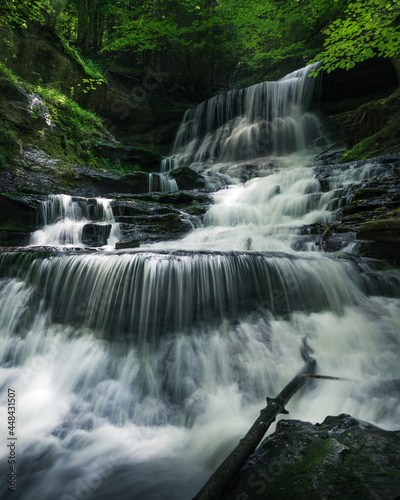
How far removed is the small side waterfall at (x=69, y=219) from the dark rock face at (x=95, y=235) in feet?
0.28

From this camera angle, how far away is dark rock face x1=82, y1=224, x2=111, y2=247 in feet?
23.2

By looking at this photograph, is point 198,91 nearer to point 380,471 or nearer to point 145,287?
point 145,287

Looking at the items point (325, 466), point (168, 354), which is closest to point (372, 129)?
point (168, 354)

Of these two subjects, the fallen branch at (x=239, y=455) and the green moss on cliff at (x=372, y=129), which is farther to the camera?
the green moss on cliff at (x=372, y=129)

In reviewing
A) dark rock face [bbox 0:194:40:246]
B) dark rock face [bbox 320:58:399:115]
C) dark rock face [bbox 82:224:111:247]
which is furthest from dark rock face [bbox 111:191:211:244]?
dark rock face [bbox 320:58:399:115]

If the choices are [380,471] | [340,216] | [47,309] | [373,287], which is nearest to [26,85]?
[47,309]

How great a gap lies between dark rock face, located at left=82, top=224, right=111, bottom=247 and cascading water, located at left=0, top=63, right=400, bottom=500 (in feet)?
7.71

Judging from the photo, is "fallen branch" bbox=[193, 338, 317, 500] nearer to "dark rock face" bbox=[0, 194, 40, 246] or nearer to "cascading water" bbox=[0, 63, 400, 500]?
"cascading water" bbox=[0, 63, 400, 500]

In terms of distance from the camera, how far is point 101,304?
13.1ft

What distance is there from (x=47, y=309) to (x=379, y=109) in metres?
11.3

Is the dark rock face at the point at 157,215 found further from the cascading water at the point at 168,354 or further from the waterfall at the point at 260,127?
the waterfall at the point at 260,127

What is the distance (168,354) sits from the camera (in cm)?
340

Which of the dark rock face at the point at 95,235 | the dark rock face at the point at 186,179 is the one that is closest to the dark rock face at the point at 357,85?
the dark rock face at the point at 186,179

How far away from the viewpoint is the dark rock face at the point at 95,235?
23.2ft
